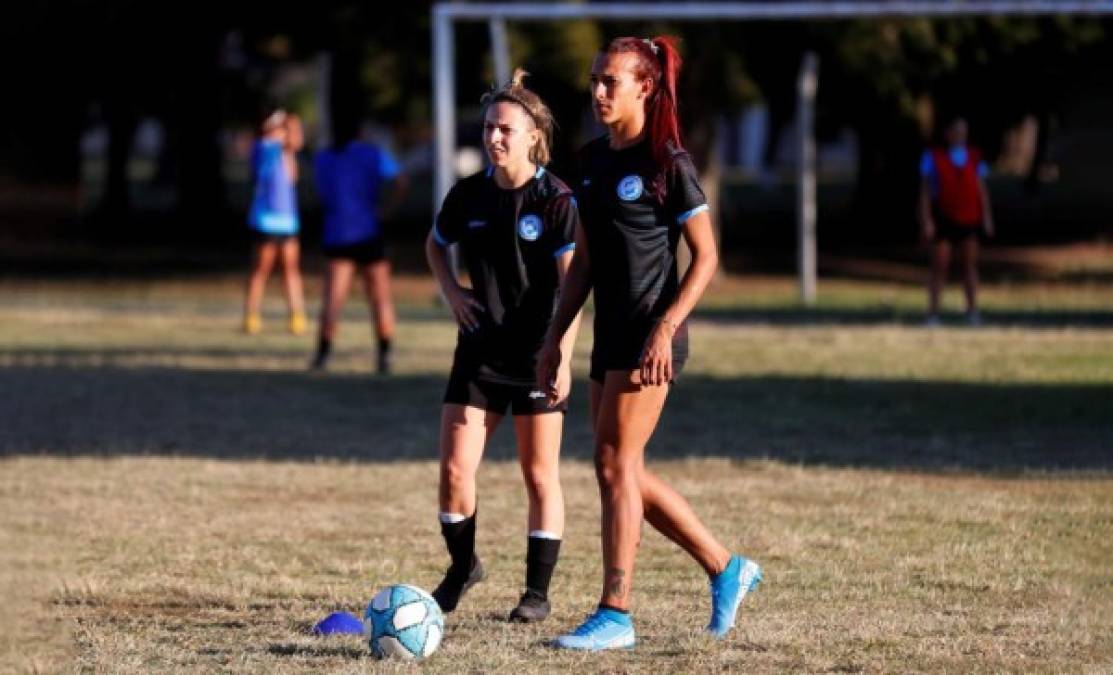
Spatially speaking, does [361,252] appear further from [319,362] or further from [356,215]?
[319,362]

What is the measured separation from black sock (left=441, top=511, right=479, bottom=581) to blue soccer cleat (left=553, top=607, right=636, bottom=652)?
0.85m

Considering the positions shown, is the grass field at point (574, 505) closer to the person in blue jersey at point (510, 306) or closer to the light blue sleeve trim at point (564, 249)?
the person in blue jersey at point (510, 306)

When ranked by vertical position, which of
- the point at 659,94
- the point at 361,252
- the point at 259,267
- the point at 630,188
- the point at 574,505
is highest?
the point at 659,94

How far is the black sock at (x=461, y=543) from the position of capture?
7.95m

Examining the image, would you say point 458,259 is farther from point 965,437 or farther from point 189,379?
point 965,437

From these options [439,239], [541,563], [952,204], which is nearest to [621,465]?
[541,563]

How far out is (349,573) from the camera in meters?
8.96

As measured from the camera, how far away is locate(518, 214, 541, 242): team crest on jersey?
7.69 metres

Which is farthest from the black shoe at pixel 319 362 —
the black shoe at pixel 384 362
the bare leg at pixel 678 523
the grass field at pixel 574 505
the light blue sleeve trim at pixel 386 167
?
the bare leg at pixel 678 523

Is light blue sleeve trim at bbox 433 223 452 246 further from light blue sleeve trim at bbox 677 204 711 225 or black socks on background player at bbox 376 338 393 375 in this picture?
black socks on background player at bbox 376 338 393 375

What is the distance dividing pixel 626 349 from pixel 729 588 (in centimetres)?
96

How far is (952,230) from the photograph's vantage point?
22.1m

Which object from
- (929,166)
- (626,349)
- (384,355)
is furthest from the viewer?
(929,166)

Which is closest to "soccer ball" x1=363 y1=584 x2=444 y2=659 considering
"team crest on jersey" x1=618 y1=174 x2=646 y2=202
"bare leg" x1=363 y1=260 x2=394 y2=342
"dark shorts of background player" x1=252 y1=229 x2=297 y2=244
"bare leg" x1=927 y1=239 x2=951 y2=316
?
"team crest on jersey" x1=618 y1=174 x2=646 y2=202
